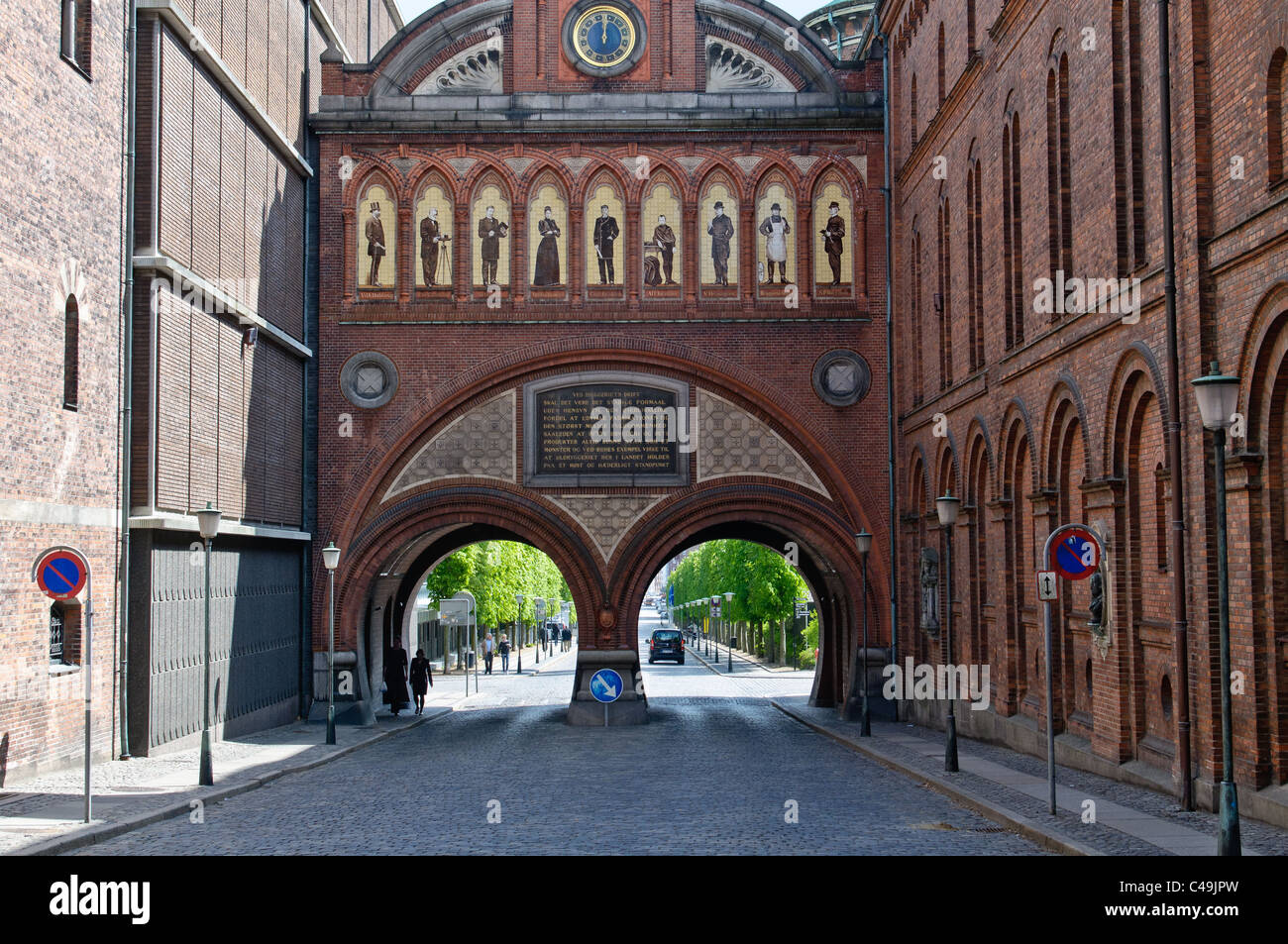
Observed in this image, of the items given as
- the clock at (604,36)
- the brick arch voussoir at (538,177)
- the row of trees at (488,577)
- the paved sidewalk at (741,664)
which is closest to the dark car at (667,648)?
the paved sidewalk at (741,664)

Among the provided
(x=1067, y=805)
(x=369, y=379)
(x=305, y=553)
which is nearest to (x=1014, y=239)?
(x=1067, y=805)

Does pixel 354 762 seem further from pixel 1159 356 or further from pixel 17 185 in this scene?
pixel 1159 356

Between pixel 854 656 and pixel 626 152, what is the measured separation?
1147cm

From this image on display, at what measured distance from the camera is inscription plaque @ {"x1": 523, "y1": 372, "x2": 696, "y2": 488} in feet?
96.5

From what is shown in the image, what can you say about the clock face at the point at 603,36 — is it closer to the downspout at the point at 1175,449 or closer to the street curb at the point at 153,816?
the street curb at the point at 153,816

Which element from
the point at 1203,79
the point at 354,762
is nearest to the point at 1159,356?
the point at 1203,79

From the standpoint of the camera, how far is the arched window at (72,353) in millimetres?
18844

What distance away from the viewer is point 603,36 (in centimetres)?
3047

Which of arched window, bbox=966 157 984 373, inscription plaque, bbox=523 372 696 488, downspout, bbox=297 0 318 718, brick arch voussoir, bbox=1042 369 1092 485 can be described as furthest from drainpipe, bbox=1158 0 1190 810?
downspout, bbox=297 0 318 718

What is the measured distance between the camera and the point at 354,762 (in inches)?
863

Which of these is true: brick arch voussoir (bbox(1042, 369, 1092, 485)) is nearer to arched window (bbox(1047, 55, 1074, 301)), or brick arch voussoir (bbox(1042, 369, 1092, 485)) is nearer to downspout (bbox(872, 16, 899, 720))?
arched window (bbox(1047, 55, 1074, 301))

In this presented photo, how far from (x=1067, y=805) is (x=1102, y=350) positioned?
5841 mm

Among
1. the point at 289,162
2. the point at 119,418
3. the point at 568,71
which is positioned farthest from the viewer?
the point at 568,71

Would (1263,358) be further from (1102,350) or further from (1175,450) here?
(1102,350)
